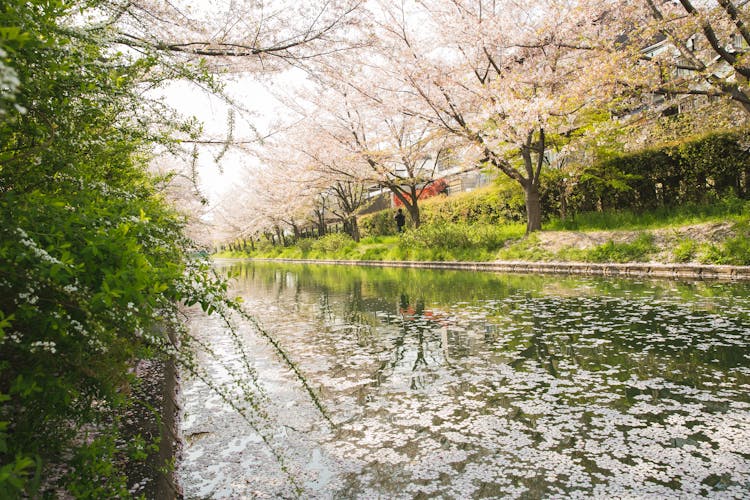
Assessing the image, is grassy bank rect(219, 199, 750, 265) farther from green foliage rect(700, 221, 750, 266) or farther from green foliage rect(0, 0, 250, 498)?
green foliage rect(0, 0, 250, 498)

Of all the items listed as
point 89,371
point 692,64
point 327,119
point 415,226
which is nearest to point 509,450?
point 89,371

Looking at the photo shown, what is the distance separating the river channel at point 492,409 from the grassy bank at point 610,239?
3.57 meters

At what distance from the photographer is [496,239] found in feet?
56.6

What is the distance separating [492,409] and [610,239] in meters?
10.8

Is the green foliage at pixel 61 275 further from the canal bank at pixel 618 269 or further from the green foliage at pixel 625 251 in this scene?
the green foliage at pixel 625 251

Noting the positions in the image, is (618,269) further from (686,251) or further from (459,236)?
(459,236)

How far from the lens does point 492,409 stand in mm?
3652

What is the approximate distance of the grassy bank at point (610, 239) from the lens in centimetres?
1044

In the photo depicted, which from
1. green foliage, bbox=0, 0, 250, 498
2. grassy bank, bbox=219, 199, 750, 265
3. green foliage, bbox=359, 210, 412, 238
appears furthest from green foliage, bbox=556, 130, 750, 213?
green foliage, bbox=0, 0, 250, 498

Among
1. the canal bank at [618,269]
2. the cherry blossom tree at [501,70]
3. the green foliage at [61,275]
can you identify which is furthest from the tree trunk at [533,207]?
the green foliage at [61,275]

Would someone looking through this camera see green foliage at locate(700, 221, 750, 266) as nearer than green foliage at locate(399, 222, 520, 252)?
Yes

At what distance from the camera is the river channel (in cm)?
266

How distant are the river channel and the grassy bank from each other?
3.57 metres

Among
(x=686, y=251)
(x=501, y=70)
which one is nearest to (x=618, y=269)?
(x=686, y=251)
